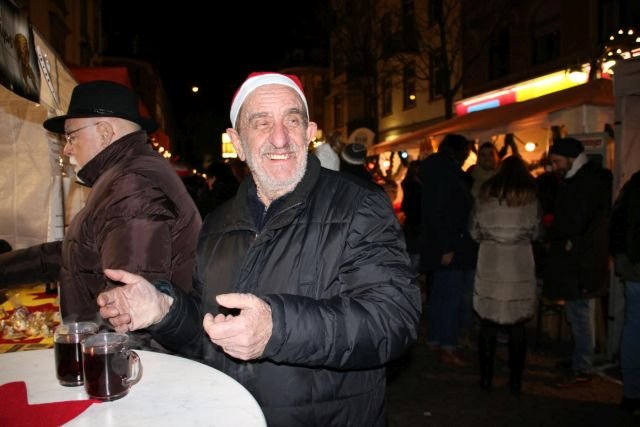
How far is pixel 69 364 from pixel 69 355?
0.03 m

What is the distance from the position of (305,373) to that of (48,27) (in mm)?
10295

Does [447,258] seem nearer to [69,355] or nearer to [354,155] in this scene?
[354,155]

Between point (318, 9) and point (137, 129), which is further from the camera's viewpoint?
point (318, 9)

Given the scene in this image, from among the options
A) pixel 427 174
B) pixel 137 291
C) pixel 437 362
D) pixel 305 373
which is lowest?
pixel 437 362

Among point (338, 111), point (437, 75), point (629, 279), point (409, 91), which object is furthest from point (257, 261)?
point (338, 111)

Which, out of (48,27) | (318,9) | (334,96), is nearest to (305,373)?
(48,27)

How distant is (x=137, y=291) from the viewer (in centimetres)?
177

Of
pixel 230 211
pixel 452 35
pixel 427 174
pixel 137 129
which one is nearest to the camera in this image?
pixel 230 211

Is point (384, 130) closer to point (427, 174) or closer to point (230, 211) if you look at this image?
point (427, 174)

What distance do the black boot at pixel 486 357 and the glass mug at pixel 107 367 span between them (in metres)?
3.75

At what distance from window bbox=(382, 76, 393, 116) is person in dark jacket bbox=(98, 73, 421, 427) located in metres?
23.3

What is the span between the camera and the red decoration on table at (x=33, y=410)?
4.74 feet

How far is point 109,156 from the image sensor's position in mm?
2680

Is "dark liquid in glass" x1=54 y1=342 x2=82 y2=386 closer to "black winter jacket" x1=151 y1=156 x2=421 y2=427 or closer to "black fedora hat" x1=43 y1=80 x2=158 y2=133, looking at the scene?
"black winter jacket" x1=151 y1=156 x2=421 y2=427
